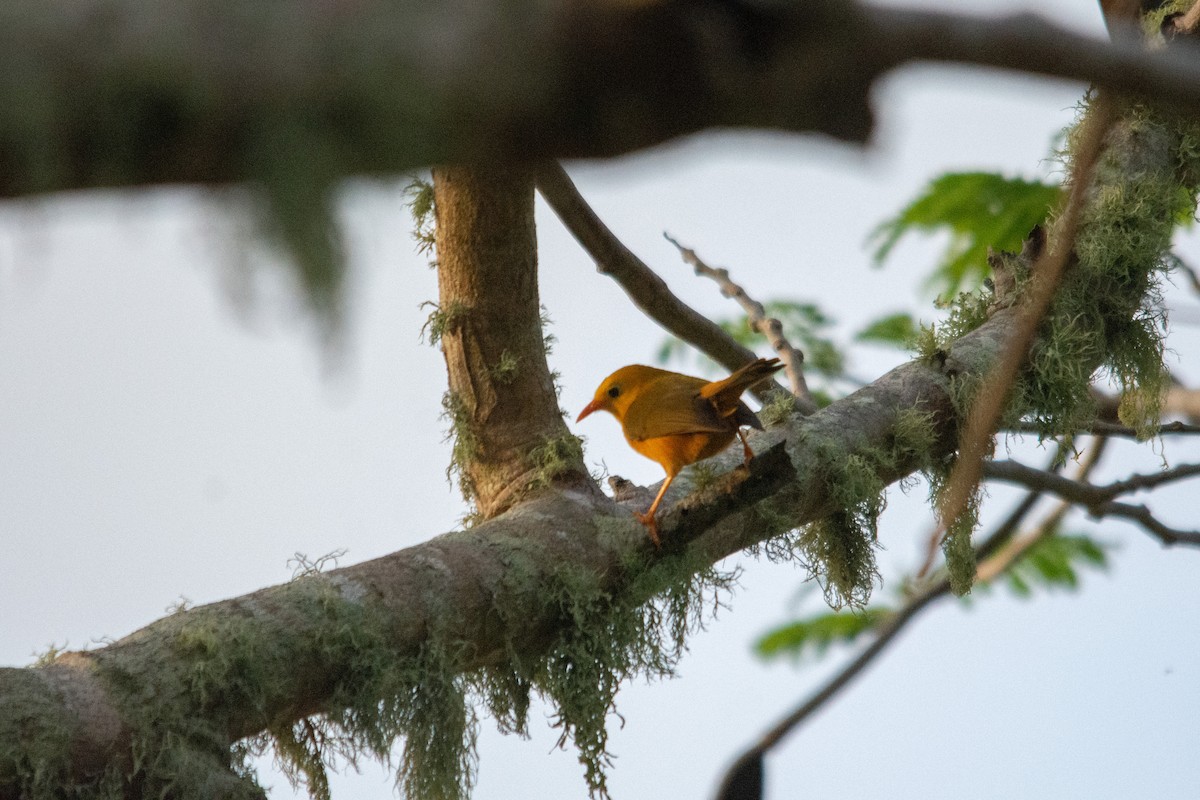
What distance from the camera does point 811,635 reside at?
6871mm

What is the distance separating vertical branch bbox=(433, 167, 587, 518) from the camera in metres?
3.19

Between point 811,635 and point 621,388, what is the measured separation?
335cm

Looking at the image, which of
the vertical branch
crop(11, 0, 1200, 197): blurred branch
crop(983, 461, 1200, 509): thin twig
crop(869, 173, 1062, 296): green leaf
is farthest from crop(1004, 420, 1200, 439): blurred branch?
crop(11, 0, 1200, 197): blurred branch

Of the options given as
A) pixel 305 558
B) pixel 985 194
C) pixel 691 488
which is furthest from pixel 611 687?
pixel 985 194

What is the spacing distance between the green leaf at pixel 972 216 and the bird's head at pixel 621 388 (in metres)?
1.52

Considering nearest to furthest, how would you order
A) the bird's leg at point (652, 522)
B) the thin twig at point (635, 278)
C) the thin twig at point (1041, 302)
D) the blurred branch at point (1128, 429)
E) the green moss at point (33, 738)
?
the thin twig at point (1041, 302) < the green moss at point (33, 738) < the bird's leg at point (652, 522) < the thin twig at point (635, 278) < the blurred branch at point (1128, 429)

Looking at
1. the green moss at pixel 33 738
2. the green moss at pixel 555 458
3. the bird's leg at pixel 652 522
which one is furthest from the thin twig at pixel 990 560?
the green moss at pixel 33 738

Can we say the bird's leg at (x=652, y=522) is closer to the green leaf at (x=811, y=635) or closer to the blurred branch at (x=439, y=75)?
the blurred branch at (x=439, y=75)

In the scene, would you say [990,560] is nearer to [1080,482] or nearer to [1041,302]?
[1080,482]

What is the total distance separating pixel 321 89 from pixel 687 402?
→ 246cm

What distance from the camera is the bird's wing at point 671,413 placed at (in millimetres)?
3256

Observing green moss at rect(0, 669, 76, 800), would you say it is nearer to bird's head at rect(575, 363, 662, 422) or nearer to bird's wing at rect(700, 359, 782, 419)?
bird's wing at rect(700, 359, 782, 419)

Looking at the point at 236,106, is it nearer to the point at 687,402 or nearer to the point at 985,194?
the point at 687,402

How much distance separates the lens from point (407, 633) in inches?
103
